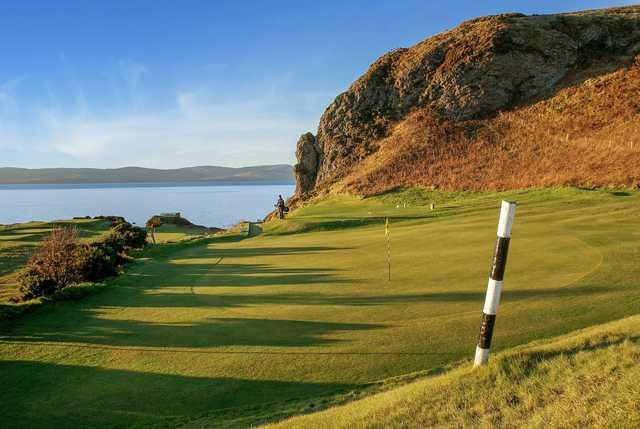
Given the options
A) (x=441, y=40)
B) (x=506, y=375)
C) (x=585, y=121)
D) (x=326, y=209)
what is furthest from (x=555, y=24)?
(x=506, y=375)

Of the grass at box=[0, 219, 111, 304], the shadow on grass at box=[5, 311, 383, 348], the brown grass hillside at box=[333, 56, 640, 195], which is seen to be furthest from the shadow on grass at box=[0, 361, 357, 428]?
the brown grass hillside at box=[333, 56, 640, 195]

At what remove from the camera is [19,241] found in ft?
144

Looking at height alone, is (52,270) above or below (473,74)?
below

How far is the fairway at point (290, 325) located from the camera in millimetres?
7559

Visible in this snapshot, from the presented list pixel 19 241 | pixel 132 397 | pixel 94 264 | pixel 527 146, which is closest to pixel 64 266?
pixel 94 264

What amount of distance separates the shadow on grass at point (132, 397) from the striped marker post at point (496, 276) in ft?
7.83

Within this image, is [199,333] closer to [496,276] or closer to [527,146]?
[496,276]

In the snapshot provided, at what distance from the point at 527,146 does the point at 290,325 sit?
44711 mm

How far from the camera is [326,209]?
45938 millimetres

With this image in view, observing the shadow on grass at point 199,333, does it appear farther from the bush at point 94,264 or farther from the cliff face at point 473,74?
the cliff face at point 473,74

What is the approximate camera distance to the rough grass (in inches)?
163

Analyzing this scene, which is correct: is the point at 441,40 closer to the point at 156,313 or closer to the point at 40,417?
the point at 156,313

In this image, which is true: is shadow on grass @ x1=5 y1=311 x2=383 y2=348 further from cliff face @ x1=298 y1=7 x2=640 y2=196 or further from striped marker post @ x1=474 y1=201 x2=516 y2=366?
cliff face @ x1=298 y1=7 x2=640 y2=196

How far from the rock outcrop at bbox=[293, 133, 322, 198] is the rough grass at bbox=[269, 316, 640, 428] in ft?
214
